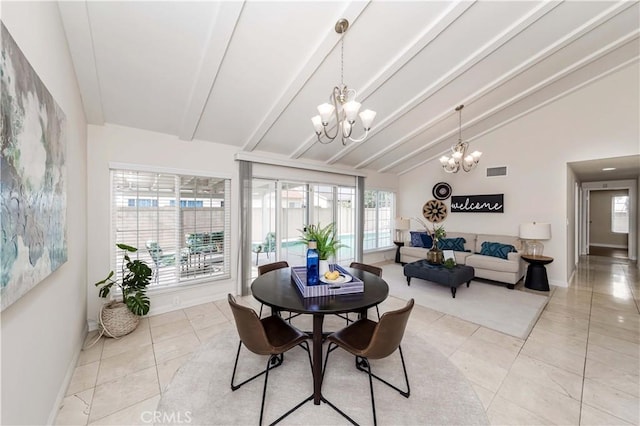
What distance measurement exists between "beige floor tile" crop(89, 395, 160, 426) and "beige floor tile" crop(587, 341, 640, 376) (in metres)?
3.71

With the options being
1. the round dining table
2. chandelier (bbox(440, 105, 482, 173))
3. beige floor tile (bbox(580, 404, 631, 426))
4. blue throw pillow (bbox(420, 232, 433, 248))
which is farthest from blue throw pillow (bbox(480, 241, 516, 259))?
the round dining table

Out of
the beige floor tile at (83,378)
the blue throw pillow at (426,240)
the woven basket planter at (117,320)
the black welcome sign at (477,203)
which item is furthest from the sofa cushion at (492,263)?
the beige floor tile at (83,378)

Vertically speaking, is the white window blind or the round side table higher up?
the white window blind

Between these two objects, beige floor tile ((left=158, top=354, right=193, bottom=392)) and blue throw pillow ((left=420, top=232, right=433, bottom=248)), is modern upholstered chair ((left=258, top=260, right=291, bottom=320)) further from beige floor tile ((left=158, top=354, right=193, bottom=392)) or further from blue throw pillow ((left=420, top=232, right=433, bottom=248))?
blue throw pillow ((left=420, top=232, right=433, bottom=248))

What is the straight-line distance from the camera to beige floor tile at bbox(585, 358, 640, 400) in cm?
196

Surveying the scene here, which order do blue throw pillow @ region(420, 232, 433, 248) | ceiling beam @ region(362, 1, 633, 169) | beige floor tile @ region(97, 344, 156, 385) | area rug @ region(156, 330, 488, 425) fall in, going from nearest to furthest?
area rug @ region(156, 330, 488, 425)
beige floor tile @ region(97, 344, 156, 385)
ceiling beam @ region(362, 1, 633, 169)
blue throw pillow @ region(420, 232, 433, 248)


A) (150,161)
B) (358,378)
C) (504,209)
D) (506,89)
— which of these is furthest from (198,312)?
(504,209)

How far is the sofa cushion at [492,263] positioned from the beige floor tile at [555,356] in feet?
6.67

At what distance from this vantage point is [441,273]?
13.2 ft

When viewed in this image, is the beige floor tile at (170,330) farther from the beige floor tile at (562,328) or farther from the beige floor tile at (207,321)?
the beige floor tile at (562,328)

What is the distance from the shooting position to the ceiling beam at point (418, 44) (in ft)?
7.25

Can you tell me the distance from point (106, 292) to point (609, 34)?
6.74 metres

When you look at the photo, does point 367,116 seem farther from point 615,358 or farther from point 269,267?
point 615,358

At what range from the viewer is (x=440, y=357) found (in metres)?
2.36
